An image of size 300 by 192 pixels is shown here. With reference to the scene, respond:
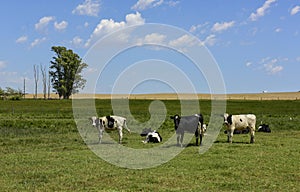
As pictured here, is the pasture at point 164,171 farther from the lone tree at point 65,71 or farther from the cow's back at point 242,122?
the lone tree at point 65,71

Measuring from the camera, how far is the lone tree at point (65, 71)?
10219 cm

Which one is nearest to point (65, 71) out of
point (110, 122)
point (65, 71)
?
point (65, 71)

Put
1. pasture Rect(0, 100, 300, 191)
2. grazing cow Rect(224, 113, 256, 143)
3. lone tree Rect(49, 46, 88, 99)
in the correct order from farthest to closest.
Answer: lone tree Rect(49, 46, 88, 99)
grazing cow Rect(224, 113, 256, 143)
pasture Rect(0, 100, 300, 191)

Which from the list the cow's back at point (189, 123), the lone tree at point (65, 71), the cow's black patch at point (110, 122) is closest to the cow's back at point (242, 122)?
the cow's back at point (189, 123)

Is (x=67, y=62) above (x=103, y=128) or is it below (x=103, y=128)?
above

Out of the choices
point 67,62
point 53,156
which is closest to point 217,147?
point 53,156

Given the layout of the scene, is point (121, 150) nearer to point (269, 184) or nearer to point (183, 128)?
point (183, 128)

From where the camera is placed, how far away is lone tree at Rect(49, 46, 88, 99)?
102m

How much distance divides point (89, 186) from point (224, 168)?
5073 mm

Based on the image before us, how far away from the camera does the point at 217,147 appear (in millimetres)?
20312

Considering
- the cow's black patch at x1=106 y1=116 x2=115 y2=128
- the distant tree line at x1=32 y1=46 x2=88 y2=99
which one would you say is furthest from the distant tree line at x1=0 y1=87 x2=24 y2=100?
the cow's black patch at x1=106 y1=116 x2=115 y2=128

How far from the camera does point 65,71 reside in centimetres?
10331

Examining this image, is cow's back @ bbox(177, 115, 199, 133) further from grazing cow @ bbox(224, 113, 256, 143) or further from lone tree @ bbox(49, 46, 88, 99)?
lone tree @ bbox(49, 46, 88, 99)

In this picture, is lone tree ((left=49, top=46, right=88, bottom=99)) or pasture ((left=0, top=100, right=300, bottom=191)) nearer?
pasture ((left=0, top=100, right=300, bottom=191))
